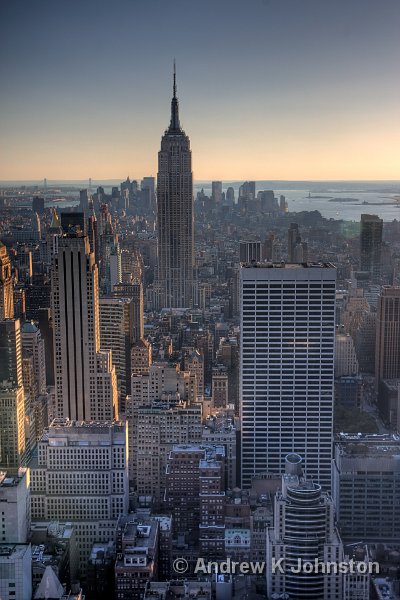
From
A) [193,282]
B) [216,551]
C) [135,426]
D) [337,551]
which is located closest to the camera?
[337,551]

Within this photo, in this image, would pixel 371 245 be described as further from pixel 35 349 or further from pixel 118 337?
pixel 35 349

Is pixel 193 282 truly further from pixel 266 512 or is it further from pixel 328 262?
pixel 266 512

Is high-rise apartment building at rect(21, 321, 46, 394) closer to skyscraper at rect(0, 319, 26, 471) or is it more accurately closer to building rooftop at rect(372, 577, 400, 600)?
skyscraper at rect(0, 319, 26, 471)

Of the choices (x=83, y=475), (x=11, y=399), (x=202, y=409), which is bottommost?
(x=83, y=475)

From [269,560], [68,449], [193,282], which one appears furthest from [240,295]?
[193,282]

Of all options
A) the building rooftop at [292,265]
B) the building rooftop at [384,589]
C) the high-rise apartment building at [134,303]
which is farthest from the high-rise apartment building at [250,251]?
the building rooftop at [384,589]

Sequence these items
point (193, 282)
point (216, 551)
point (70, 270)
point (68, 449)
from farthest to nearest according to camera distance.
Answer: point (193, 282), point (70, 270), point (68, 449), point (216, 551)

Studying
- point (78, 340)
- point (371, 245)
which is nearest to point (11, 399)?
point (78, 340)

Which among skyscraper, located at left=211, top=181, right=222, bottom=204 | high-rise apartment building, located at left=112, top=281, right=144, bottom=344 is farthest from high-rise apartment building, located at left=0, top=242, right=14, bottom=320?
skyscraper, located at left=211, top=181, right=222, bottom=204
